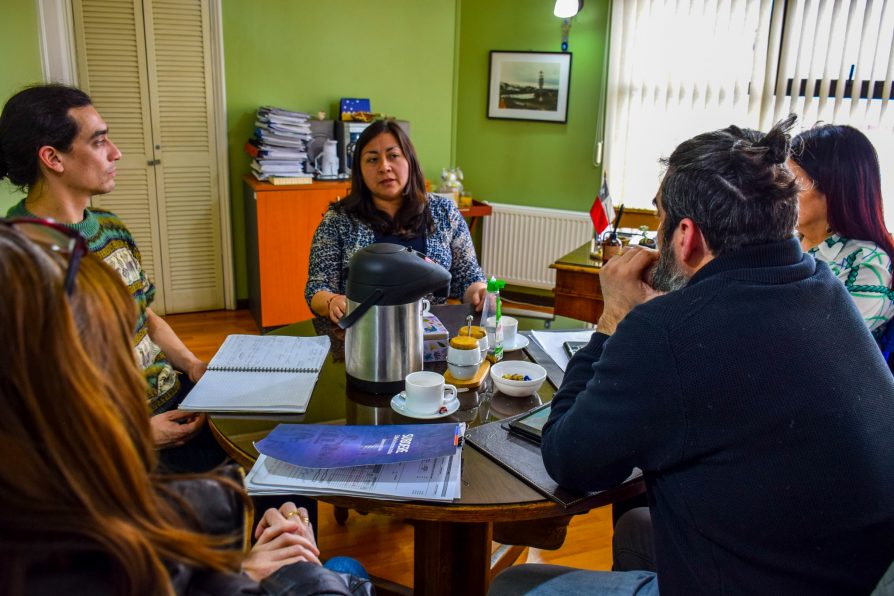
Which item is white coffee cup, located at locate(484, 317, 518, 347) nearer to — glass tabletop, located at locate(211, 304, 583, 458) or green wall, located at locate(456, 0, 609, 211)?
glass tabletop, located at locate(211, 304, 583, 458)

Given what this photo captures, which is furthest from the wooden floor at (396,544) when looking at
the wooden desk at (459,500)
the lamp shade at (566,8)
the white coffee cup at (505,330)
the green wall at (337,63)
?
the lamp shade at (566,8)

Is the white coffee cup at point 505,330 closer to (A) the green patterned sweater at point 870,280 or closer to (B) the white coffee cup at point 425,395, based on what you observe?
(B) the white coffee cup at point 425,395

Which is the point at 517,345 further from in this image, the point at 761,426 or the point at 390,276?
the point at 761,426

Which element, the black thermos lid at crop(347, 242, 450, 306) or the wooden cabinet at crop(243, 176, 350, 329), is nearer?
the black thermos lid at crop(347, 242, 450, 306)

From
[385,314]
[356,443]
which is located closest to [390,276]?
[385,314]

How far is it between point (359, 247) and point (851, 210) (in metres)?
1.54

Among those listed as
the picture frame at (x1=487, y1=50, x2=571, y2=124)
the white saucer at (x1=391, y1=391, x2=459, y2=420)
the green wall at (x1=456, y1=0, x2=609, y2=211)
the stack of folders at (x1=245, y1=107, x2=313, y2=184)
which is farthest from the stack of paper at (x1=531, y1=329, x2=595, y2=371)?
the picture frame at (x1=487, y1=50, x2=571, y2=124)

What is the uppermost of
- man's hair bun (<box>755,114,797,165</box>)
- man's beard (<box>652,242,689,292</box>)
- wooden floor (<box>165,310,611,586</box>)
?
man's hair bun (<box>755,114,797,165</box>)

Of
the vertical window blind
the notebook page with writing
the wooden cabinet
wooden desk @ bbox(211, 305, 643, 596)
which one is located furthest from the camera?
the wooden cabinet

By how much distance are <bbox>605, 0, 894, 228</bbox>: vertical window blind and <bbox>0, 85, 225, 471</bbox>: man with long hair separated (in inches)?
108

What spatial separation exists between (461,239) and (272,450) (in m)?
1.47

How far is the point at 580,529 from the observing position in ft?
8.09

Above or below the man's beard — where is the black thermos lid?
below

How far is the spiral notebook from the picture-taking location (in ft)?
5.01
